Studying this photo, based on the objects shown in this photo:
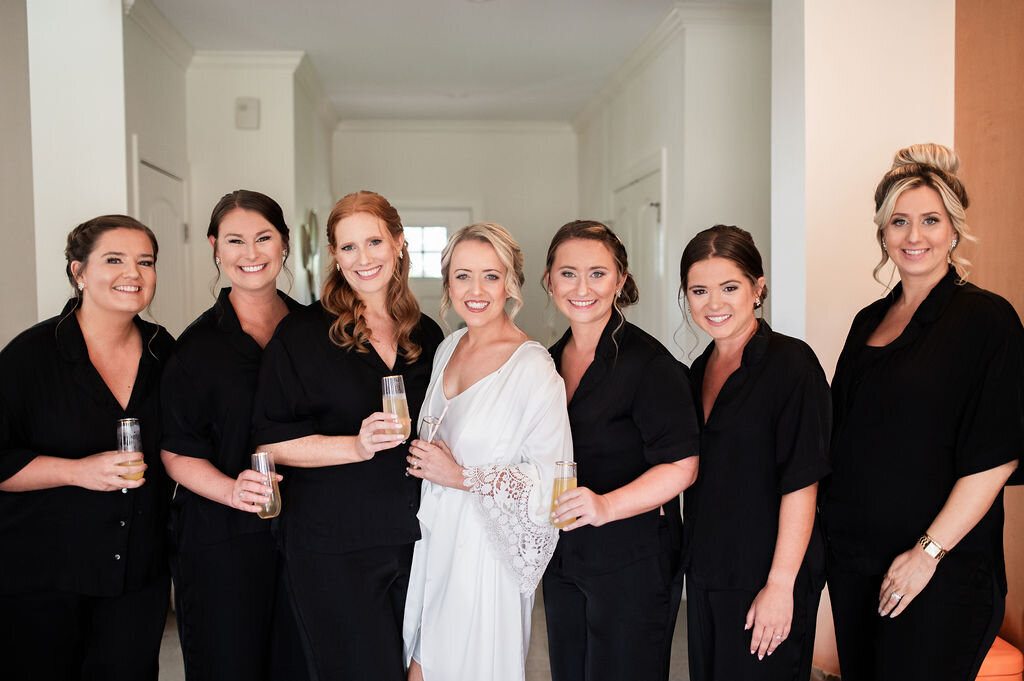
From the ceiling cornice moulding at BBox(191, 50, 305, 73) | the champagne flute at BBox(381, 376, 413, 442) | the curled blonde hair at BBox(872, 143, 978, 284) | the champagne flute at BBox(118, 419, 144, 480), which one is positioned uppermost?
the ceiling cornice moulding at BBox(191, 50, 305, 73)

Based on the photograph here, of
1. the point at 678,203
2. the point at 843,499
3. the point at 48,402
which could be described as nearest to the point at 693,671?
the point at 843,499

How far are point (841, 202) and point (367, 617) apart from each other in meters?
2.06

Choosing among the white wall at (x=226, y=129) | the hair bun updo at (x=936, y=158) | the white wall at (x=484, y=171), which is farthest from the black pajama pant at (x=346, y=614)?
the white wall at (x=484, y=171)

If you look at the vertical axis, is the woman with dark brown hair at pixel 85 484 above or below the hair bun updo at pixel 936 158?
below

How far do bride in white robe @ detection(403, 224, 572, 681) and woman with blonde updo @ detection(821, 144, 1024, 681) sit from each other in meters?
0.75

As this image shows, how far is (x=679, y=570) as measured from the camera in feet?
6.24

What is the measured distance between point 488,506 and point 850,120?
1.96 m

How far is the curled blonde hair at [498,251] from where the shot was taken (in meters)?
1.88

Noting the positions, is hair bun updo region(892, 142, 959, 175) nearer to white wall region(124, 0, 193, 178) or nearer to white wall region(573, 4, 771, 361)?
white wall region(573, 4, 771, 361)

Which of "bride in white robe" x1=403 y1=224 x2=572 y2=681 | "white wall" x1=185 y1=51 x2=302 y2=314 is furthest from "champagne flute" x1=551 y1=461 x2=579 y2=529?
"white wall" x1=185 y1=51 x2=302 y2=314

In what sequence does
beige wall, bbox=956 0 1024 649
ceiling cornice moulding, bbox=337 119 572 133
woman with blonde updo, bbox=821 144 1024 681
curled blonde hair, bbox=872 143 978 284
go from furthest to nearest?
ceiling cornice moulding, bbox=337 119 572 133 → beige wall, bbox=956 0 1024 649 → curled blonde hair, bbox=872 143 978 284 → woman with blonde updo, bbox=821 144 1024 681

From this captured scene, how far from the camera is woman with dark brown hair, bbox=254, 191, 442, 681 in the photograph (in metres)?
1.89

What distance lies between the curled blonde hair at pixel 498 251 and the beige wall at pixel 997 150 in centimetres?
177

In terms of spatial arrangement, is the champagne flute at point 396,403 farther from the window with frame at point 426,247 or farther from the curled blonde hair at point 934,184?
the window with frame at point 426,247
